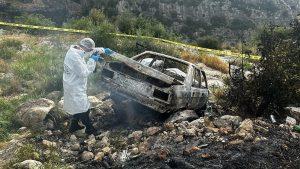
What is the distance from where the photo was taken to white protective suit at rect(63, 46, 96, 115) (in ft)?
25.0

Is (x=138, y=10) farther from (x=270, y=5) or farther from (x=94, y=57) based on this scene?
(x=94, y=57)

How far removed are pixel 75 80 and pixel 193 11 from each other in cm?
5118

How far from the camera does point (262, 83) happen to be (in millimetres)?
9516

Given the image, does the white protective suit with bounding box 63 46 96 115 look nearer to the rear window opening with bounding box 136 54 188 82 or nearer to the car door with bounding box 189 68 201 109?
the car door with bounding box 189 68 201 109

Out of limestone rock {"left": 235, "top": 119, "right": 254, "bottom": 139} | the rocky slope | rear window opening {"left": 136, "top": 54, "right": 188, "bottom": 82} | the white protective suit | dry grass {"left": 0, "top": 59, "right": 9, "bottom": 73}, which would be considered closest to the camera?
limestone rock {"left": 235, "top": 119, "right": 254, "bottom": 139}

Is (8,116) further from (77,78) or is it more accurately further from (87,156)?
(87,156)

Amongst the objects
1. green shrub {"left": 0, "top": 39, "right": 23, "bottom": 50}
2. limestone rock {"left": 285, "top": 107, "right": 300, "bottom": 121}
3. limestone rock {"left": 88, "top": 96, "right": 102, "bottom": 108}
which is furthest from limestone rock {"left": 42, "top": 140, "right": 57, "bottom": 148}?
green shrub {"left": 0, "top": 39, "right": 23, "bottom": 50}

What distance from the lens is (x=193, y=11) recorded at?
2270 inches

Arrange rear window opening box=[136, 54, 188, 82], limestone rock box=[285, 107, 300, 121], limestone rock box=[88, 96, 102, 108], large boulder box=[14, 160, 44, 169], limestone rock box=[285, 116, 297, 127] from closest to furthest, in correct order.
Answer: large boulder box=[14, 160, 44, 169] → limestone rock box=[285, 116, 297, 127] → limestone rock box=[285, 107, 300, 121] → limestone rock box=[88, 96, 102, 108] → rear window opening box=[136, 54, 188, 82]

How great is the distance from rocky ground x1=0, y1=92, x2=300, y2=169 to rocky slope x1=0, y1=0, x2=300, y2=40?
41746 millimetres

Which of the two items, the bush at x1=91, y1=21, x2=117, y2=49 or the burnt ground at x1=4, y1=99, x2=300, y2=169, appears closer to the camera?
the burnt ground at x1=4, y1=99, x2=300, y2=169

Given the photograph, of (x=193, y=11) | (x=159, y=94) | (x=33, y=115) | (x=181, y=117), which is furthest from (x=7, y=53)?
(x=193, y=11)

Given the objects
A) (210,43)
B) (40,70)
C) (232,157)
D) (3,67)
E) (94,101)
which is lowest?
(210,43)

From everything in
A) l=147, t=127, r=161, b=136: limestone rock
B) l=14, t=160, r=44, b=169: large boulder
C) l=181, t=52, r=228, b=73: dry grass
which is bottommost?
l=181, t=52, r=228, b=73: dry grass
